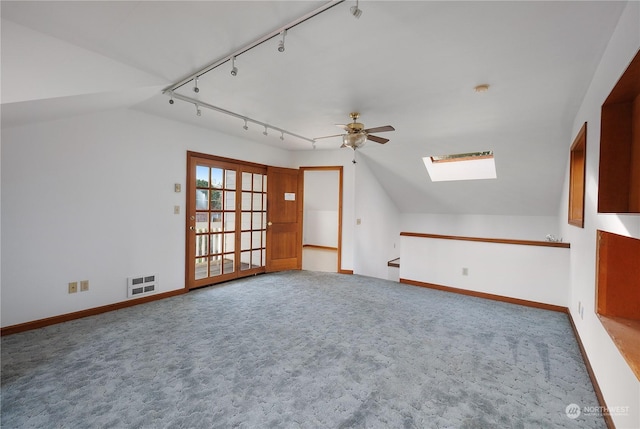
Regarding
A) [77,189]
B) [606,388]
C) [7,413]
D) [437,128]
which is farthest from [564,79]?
[77,189]

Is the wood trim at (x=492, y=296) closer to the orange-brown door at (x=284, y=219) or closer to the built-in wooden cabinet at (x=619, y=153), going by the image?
the orange-brown door at (x=284, y=219)

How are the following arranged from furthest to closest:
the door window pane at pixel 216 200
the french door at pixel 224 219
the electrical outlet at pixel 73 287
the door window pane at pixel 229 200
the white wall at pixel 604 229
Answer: the door window pane at pixel 229 200 → the door window pane at pixel 216 200 → the french door at pixel 224 219 → the electrical outlet at pixel 73 287 → the white wall at pixel 604 229

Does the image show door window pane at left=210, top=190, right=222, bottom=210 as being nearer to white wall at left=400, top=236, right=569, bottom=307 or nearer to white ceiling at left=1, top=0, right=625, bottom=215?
white ceiling at left=1, top=0, right=625, bottom=215

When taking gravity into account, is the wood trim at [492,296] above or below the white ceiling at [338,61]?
below

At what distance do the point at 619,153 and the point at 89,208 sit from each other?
4947mm

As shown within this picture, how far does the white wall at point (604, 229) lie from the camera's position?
59.8 inches

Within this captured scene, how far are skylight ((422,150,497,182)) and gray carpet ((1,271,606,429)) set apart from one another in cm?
246

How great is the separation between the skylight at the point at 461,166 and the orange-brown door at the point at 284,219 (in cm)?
258

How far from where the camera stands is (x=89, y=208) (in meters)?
3.38

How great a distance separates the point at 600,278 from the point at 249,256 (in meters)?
4.73

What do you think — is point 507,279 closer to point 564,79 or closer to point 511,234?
point 511,234

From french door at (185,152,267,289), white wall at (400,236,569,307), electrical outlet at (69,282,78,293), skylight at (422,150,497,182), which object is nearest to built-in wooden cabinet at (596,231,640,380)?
white wall at (400,236,569,307)

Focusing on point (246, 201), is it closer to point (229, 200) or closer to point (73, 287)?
point (229, 200)

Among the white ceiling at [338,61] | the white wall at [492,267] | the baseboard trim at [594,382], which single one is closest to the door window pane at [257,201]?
the white ceiling at [338,61]
